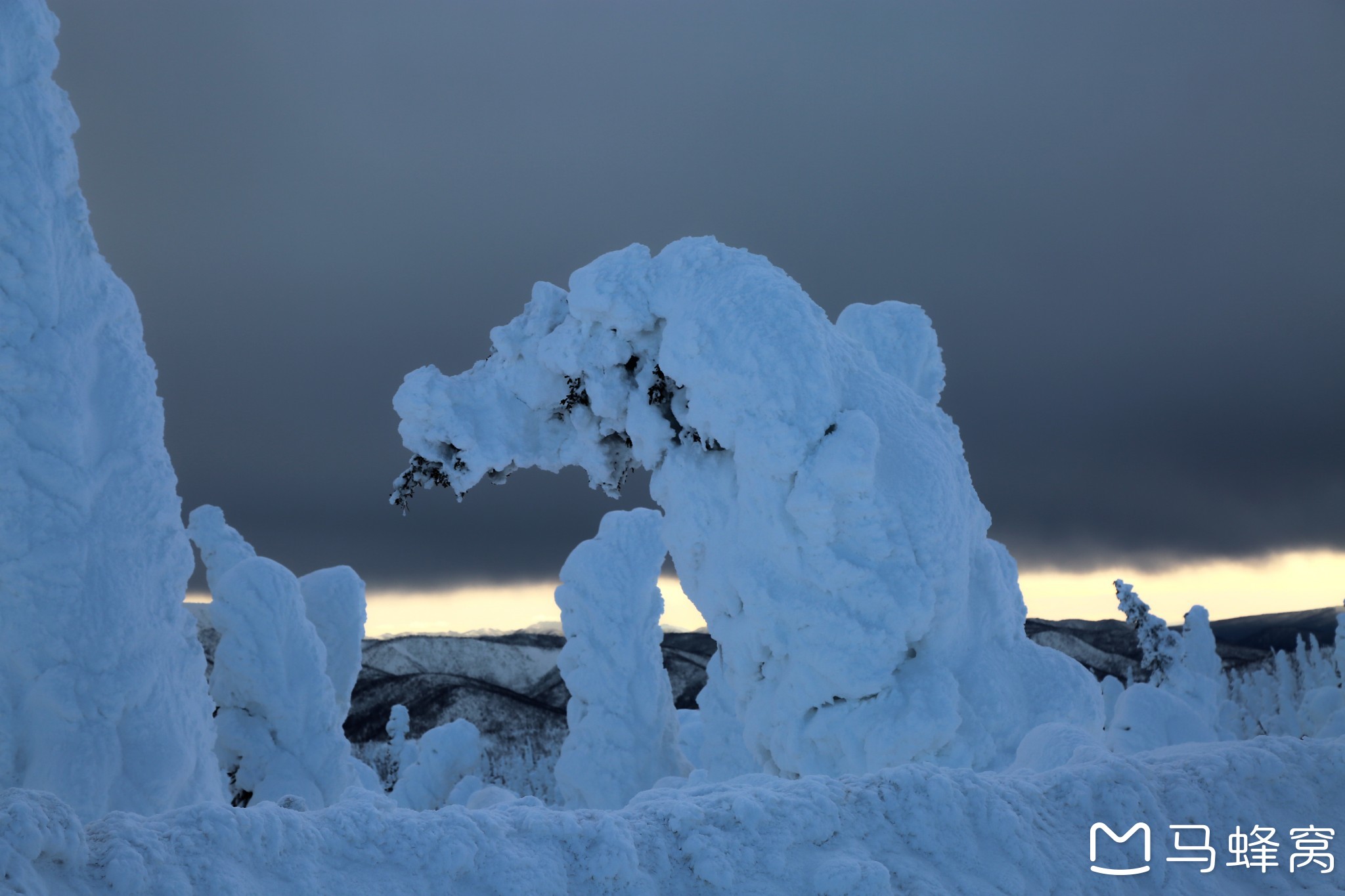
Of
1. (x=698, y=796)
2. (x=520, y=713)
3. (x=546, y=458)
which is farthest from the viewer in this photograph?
(x=520, y=713)

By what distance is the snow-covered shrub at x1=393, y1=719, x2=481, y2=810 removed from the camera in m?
22.6

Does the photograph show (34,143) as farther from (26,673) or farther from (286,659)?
(286,659)

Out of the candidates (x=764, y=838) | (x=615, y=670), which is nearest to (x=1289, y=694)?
(x=615, y=670)

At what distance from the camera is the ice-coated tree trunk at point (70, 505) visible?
629 cm

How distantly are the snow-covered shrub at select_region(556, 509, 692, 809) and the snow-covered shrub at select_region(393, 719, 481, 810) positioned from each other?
4.50 meters

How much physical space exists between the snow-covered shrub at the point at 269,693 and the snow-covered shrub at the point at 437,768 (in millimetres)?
10542

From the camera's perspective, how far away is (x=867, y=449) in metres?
8.02

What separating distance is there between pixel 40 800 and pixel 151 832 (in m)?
0.35

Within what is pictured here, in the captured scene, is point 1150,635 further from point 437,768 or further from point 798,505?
point 798,505

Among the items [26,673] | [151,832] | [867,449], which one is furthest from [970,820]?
[26,673]

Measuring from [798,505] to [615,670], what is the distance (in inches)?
458

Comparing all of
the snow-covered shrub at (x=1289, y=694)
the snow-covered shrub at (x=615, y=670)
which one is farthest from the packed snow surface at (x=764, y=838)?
the snow-covered shrub at (x=1289, y=694)

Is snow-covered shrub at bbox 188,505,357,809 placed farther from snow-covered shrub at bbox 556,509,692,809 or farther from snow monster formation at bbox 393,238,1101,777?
snow-covered shrub at bbox 556,509,692,809

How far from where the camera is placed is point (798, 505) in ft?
26.6
